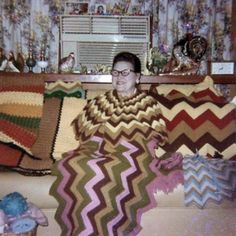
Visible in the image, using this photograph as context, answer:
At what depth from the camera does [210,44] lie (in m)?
3.12

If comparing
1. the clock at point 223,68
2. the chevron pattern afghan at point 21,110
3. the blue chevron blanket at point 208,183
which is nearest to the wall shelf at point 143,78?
the clock at point 223,68

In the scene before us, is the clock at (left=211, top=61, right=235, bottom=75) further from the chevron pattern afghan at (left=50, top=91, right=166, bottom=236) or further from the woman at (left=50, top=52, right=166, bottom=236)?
the chevron pattern afghan at (left=50, top=91, right=166, bottom=236)

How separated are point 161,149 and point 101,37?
4.69 ft

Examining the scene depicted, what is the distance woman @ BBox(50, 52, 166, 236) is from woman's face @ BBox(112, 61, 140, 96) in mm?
152

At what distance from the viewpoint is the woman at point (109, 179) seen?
159 cm

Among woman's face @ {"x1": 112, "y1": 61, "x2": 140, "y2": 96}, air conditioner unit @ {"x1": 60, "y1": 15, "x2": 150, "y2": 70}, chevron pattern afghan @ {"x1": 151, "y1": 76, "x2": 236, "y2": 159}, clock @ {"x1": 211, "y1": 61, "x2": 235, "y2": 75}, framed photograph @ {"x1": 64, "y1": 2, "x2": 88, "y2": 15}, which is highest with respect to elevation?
framed photograph @ {"x1": 64, "y1": 2, "x2": 88, "y2": 15}

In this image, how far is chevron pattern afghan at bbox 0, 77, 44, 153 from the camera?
200cm

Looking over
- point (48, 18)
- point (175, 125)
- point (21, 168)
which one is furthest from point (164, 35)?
point (21, 168)

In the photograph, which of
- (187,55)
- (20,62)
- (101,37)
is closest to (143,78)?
(187,55)

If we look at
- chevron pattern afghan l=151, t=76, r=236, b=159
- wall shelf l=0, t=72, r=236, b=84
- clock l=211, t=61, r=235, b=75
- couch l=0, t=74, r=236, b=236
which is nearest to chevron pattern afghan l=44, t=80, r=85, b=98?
couch l=0, t=74, r=236, b=236

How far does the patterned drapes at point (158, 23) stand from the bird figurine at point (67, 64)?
0.34 metres

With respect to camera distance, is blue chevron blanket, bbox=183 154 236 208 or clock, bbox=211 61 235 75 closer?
blue chevron blanket, bbox=183 154 236 208

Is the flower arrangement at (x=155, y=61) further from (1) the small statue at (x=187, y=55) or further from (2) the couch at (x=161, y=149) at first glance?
(2) the couch at (x=161, y=149)

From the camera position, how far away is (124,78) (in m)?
1.99
